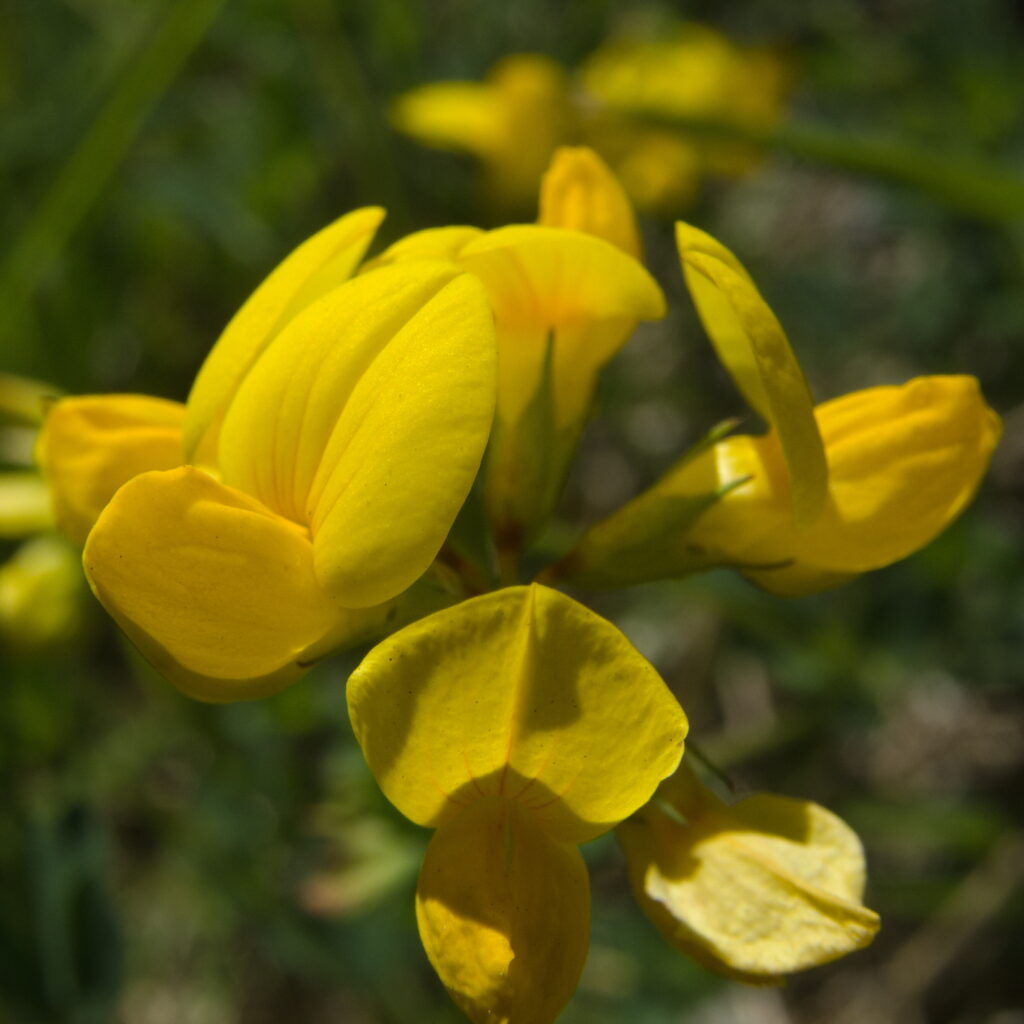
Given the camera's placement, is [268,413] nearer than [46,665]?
Yes

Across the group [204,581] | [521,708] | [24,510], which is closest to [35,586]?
[24,510]

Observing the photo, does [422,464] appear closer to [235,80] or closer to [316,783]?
[316,783]

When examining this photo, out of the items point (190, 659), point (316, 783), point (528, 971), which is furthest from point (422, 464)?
point (316, 783)

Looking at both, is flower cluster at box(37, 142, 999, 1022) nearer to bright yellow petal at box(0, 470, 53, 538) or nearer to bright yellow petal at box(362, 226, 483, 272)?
bright yellow petal at box(362, 226, 483, 272)

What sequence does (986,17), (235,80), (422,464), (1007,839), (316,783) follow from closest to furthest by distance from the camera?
(422,464) < (316,783) < (1007,839) < (986,17) < (235,80)

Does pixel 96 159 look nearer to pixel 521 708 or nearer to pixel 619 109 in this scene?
pixel 619 109

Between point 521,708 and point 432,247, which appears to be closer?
point 521,708
